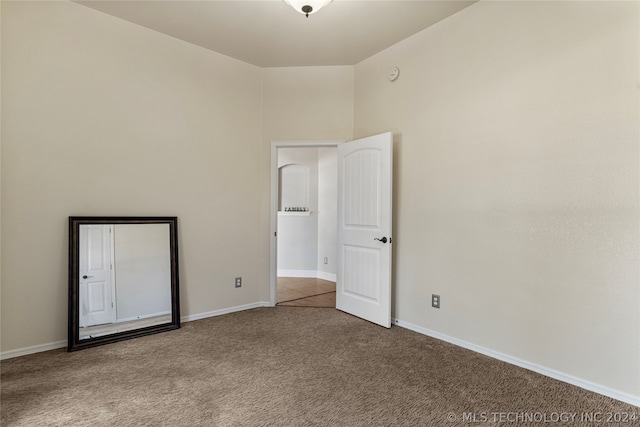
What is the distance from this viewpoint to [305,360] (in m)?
2.51

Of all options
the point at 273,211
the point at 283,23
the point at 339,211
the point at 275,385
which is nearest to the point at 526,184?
the point at 339,211

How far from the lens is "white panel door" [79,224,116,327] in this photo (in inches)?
109

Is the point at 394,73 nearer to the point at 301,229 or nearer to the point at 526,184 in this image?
the point at 526,184

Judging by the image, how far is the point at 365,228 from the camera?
353 centimetres

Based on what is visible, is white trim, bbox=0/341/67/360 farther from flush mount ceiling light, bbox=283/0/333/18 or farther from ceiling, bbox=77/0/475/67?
flush mount ceiling light, bbox=283/0/333/18

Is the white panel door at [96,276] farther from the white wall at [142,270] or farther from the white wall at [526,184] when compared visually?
the white wall at [526,184]

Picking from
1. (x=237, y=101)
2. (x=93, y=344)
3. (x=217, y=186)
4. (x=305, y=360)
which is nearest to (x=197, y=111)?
(x=237, y=101)

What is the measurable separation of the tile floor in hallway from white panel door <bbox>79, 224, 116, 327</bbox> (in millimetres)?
1916

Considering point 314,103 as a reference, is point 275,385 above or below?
below

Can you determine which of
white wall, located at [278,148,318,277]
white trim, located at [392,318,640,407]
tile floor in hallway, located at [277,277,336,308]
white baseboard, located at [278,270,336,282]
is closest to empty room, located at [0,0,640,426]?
white trim, located at [392,318,640,407]

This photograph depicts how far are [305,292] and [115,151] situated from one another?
3.02 meters

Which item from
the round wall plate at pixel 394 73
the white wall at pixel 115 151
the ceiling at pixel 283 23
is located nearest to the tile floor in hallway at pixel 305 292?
the white wall at pixel 115 151

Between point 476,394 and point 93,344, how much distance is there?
293 cm

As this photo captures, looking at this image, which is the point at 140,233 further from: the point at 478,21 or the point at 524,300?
the point at 478,21
